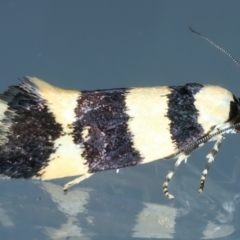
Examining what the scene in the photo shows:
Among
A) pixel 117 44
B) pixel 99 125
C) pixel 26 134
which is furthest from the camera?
pixel 117 44

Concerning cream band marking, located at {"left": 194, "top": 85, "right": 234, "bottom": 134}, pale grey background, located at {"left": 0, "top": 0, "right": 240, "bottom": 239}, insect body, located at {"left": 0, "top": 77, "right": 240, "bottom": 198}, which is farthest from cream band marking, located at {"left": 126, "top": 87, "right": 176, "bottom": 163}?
pale grey background, located at {"left": 0, "top": 0, "right": 240, "bottom": 239}

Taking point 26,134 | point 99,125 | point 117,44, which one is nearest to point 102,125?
point 99,125

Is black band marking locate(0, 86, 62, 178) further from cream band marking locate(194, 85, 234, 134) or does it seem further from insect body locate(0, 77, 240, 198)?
cream band marking locate(194, 85, 234, 134)

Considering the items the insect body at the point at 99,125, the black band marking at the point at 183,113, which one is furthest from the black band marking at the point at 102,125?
the black band marking at the point at 183,113

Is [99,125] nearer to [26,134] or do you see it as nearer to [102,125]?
[102,125]

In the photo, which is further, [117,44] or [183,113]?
[117,44]

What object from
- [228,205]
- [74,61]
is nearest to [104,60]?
[74,61]

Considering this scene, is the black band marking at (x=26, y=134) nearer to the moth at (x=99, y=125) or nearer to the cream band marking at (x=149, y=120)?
the moth at (x=99, y=125)
